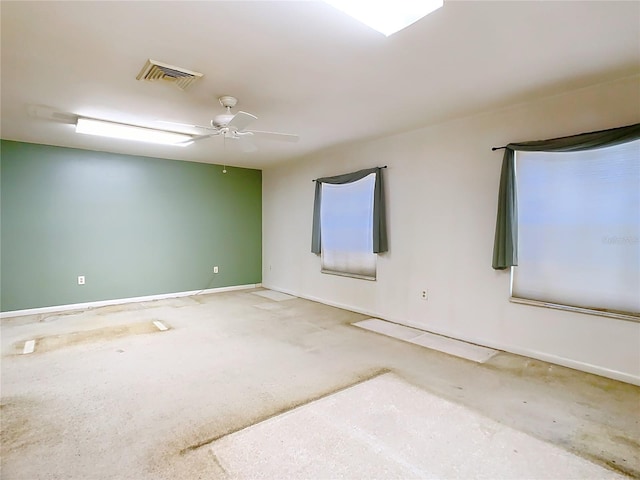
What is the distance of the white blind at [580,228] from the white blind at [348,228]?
190cm

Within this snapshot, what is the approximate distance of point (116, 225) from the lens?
529 cm

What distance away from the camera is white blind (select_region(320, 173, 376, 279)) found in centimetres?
472

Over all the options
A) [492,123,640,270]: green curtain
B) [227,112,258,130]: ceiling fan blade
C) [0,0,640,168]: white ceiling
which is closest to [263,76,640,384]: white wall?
[492,123,640,270]: green curtain

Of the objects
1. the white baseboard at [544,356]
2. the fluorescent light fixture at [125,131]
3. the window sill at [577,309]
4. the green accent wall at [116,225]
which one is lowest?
the white baseboard at [544,356]

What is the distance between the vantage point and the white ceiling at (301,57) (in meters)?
1.86

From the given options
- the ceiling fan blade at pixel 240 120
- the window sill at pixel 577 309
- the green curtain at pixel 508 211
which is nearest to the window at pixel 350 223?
the green curtain at pixel 508 211

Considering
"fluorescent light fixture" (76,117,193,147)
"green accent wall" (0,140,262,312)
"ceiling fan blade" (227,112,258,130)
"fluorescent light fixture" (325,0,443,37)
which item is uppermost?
"fluorescent light fixture" (325,0,443,37)

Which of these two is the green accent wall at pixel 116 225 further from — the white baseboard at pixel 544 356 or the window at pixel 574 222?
the window at pixel 574 222

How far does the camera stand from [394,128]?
4016 mm

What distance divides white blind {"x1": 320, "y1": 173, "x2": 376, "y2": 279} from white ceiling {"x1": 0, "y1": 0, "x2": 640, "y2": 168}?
1396 millimetres

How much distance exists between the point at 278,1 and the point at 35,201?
481 centimetres

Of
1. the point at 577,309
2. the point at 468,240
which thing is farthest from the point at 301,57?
the point at 577,309

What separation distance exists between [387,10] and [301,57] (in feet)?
2.47

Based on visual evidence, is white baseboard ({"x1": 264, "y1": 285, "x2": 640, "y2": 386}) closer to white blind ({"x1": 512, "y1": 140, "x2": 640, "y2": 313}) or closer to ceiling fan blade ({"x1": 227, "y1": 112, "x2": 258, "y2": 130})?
white blind ({"x1": 512, "y1": 140, "x2": 640, "y2": 313})
